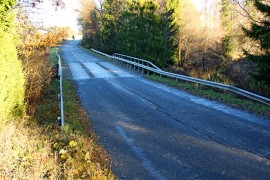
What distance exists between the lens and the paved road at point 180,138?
5.53 meters

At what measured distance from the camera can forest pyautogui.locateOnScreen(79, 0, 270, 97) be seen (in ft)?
96.0

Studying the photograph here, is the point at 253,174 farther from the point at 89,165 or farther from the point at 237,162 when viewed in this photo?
the point at 89,165

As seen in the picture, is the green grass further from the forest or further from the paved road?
the forest

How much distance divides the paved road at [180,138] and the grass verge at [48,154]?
53 cm

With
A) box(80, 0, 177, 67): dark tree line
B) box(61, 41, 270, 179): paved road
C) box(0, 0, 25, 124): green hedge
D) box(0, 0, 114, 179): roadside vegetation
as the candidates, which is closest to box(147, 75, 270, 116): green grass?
box(61, 41, 270, 179): paved road

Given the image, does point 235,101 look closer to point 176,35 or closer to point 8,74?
point 8,74

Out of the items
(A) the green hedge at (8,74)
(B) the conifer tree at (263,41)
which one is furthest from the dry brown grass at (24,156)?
(B) the conifer tree at (263,41)

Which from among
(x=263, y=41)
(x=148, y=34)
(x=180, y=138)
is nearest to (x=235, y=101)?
(x=180, y=138)

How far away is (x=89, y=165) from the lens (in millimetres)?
5336

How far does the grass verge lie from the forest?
20.1 metres

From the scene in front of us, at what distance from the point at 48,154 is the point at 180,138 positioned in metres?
3.46

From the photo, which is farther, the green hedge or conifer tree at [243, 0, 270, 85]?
conifer tree at [243, 0, 270, 85]

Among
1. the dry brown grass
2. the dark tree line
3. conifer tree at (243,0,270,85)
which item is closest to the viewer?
the dry brown grass

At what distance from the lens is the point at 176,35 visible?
40812mm
